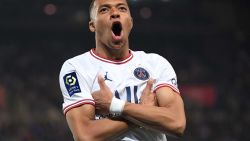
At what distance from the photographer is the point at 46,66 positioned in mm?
16906

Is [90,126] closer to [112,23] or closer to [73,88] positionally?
[73,88]

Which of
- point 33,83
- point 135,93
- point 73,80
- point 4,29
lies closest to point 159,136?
point 135,93

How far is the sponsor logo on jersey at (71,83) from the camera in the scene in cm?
415

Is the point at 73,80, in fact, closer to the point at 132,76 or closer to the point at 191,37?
the point at 132,76

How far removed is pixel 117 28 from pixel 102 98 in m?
0.61

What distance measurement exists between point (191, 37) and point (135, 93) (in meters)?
14.7

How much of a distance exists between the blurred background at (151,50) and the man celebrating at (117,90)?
375 inches

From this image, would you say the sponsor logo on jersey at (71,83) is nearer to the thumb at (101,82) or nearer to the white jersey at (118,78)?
the white jersey at (118,78)

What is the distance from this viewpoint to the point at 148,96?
4.12m

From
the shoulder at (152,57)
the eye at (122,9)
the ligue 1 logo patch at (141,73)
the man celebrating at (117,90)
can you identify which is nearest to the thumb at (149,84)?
the man celebrating at (117,90)

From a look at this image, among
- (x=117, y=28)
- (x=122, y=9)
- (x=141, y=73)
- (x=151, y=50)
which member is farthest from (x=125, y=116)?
(x=151, y=50)

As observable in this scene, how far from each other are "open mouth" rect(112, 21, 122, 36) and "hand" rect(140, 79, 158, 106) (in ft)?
1.54

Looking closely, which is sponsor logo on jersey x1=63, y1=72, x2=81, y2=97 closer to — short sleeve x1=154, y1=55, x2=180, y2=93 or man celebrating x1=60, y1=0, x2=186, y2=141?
man celebrating x1=60, y1=0, x2=186, y2=141

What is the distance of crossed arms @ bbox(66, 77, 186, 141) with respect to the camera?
13.0 feet
